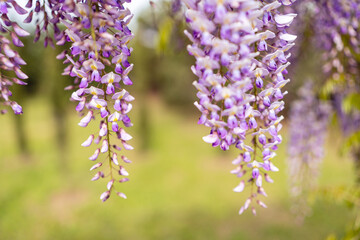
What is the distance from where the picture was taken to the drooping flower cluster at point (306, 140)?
407 centimetres

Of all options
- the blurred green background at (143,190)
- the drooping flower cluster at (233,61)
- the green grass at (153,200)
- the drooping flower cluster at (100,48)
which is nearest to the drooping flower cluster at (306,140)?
the blurred green background at (143,190)

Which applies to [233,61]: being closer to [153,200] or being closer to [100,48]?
[100,48]

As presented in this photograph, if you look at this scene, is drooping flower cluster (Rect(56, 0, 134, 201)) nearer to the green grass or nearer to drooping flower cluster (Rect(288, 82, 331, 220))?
drooping flower cluster (Rect(288, 82, 331, 220))

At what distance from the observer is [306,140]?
4.19 m

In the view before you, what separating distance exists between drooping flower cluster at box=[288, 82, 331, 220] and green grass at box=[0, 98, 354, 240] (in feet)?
5.04

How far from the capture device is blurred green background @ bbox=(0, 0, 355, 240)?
7.38 metres

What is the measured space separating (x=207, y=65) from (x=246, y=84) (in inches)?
4.6

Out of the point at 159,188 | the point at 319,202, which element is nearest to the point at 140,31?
the point at 159,188

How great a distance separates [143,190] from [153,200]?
0.83m

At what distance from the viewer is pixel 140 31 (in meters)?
10.1

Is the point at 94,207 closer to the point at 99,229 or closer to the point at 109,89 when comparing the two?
the point at 99,229

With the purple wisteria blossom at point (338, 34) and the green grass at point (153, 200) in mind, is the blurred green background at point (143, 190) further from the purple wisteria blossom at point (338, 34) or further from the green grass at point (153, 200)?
the purple wisteria blossom at point (338, 34)

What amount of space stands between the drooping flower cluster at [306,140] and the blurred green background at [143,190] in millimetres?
299

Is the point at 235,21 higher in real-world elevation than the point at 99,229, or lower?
higher
